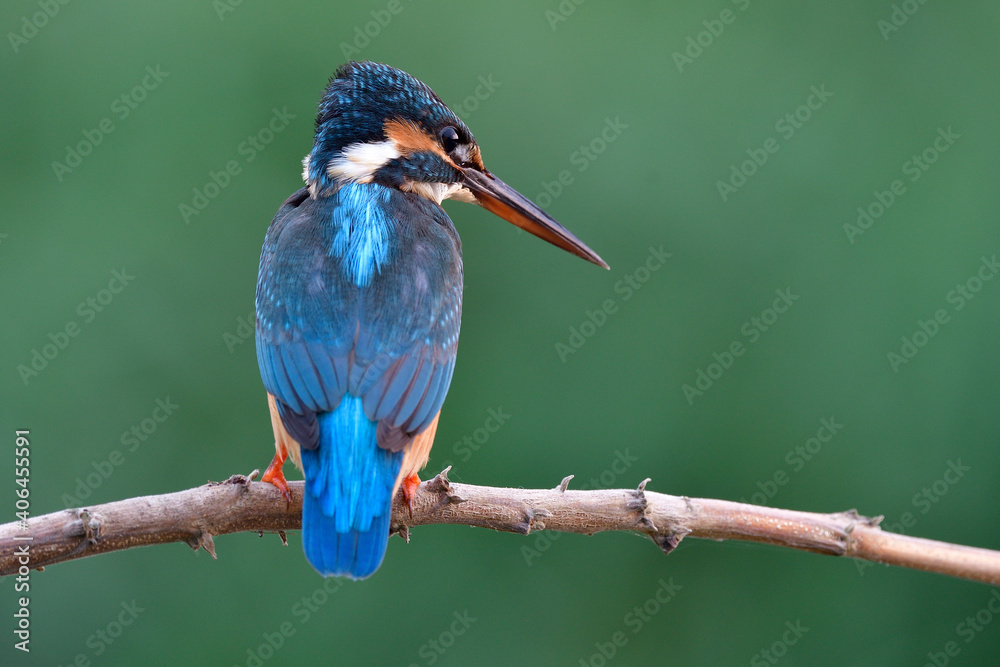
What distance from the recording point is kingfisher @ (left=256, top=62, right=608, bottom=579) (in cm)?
162

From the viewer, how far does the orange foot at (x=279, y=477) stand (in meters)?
1.82

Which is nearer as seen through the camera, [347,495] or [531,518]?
[347,495]

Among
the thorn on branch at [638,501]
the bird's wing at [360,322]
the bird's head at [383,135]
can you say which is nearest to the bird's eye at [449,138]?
the bird's head at [383,135]

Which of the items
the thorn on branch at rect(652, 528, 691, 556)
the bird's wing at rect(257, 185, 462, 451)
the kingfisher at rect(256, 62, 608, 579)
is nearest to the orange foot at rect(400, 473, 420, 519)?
the kingfisher at rect(256, 62, 608, 579)

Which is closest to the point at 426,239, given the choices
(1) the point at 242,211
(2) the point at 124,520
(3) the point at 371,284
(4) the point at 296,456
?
(3) the point at 371,284

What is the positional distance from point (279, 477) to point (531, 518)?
54 centimetres

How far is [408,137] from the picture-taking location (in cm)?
220

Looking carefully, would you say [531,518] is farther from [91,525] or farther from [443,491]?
[91,525]

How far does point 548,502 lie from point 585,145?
1.80 meters

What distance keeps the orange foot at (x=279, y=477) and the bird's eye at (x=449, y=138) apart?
0.84 meters

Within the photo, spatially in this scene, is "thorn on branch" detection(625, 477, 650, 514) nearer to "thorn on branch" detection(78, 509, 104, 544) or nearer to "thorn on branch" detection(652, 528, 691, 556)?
"thorn on branch" detection(652, 528, 691, 556)

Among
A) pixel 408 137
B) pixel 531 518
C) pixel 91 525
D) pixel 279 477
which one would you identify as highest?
pixel 408 137

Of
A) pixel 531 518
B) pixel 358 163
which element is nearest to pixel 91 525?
pixel 531 518

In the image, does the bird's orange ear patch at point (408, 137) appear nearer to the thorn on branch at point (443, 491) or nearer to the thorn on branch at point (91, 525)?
the thorn on branch at point (443, 491)
